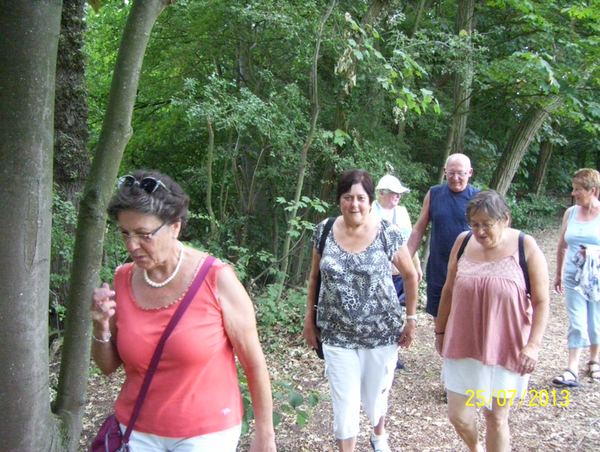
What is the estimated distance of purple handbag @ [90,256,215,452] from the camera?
207 centimetres

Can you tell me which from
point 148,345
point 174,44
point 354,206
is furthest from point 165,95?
point 148,345

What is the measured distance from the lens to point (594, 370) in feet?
17.5

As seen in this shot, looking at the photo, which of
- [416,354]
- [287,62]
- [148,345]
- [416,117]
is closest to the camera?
[148,345]

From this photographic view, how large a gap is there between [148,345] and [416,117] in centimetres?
901

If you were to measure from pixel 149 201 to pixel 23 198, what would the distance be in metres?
0.60

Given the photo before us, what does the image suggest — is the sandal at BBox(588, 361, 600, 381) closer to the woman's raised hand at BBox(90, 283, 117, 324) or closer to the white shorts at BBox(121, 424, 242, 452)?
the white shorts at BBox(121, 424, 242, 452)

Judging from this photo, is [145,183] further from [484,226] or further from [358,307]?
[484,226]

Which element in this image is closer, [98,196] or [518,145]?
[98,196]

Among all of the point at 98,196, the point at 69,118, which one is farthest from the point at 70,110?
the point at 98,196

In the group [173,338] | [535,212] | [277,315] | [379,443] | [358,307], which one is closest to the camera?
[173,338]

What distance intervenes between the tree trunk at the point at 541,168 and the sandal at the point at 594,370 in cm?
1494

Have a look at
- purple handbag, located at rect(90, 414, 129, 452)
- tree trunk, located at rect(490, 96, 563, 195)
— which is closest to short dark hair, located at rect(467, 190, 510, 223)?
purple handbag, located at rect(90, 414, 129, 452)

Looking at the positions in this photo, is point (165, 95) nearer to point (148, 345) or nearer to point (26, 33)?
point (26, 33)

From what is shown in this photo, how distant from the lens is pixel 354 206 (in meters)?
3.50
